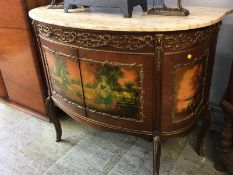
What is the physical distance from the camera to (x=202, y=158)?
4.89 ft

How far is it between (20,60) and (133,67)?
Answer: 41.8 inches

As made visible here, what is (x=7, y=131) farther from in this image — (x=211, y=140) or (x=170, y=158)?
(x=211, y=140)

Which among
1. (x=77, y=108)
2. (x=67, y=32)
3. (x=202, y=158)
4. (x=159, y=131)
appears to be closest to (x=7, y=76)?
(x=77, y=108)

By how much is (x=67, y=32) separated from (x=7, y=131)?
112cm

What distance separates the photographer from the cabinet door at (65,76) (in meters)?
1.20

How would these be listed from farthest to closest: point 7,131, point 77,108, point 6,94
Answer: point 6,94
point 7,131
point 77,108

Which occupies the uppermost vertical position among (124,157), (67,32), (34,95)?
(67,32)

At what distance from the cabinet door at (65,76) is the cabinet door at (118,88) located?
0.15 feet

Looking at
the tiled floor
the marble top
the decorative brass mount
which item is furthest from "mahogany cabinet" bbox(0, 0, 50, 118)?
the decorative brass mount

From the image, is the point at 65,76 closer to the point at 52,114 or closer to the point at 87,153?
the point at 52,114

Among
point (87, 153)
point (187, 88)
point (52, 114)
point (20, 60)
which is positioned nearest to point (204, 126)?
point (187, 88)

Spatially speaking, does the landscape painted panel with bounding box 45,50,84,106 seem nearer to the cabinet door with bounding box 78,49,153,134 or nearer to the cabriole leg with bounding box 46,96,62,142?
the cabinet door with bounding box 78,49,153,134

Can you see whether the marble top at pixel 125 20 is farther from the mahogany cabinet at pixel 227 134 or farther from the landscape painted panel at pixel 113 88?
the mahogany cabinet at pixel 227 134

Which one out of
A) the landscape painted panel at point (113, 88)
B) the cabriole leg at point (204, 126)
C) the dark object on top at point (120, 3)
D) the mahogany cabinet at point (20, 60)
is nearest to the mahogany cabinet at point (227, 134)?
→ the cabriole leg at point (204, 126)
